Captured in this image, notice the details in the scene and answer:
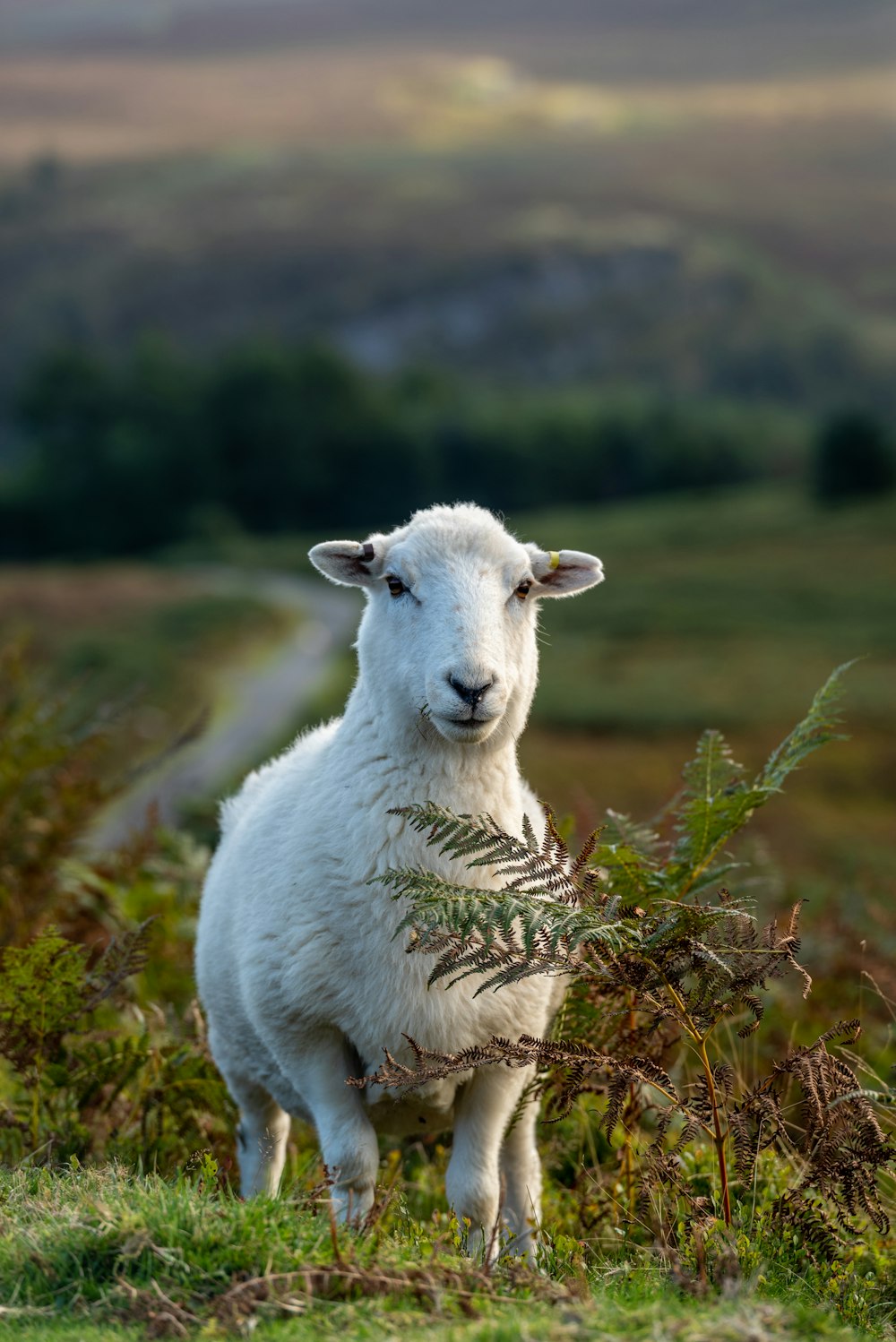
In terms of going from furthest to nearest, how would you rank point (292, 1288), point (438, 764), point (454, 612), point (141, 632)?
point (141, 632), point (438, 764), point (454, 612), point (292, 1288)

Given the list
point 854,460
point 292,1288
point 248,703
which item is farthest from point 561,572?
point 854,460

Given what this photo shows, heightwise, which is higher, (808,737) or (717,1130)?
(808,737)

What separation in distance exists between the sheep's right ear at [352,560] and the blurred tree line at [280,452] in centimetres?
10349

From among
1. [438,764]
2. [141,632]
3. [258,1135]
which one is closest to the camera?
[438,764]

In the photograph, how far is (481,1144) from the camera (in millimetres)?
5293

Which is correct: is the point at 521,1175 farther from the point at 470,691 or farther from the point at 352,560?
the point at 352,560

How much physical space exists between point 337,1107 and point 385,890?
0.79 meters

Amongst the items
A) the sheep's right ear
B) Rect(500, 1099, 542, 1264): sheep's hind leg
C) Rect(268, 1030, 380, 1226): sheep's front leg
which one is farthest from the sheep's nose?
Rect(500, 1099, 542, 1264): sheep's hind leg

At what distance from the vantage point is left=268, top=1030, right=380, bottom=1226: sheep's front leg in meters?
5.12

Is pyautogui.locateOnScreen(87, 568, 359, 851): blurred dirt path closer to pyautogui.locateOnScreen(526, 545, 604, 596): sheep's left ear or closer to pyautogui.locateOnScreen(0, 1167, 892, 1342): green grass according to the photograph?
pyautogui.locateOnScreen(526, 545, 604, 596): sheep's left ear

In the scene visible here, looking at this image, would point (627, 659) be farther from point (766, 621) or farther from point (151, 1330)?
point (151, 1330)

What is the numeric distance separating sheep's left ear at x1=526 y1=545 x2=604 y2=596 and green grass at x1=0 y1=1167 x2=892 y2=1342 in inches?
105

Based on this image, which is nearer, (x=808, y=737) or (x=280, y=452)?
(x=808, y=737)

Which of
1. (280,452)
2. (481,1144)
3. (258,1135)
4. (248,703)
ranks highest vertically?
(481,1144)
